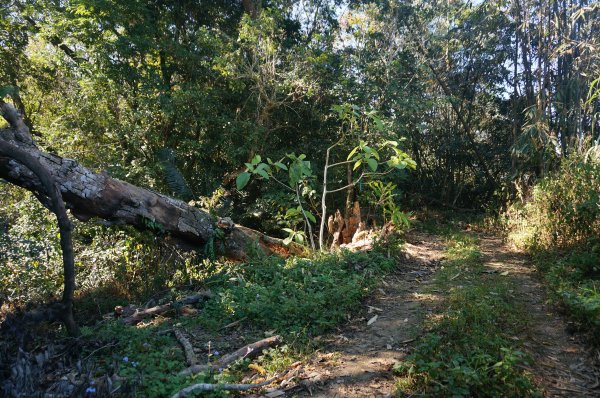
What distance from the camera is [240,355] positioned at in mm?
3387

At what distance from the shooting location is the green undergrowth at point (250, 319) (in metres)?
3.10

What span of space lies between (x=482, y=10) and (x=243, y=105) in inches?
251

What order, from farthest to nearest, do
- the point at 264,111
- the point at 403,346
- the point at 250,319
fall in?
the point at 264,111
the point at 250,319
the point at 403,346

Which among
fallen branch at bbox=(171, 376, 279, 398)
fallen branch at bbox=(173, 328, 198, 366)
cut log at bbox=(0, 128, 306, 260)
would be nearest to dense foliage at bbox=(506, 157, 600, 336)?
fallen branch at bbox=(171, 376, 279, 398)

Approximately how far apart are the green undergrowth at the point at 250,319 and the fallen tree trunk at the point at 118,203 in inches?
31.0

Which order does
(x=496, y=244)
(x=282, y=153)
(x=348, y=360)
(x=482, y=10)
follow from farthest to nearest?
(x=482, y=10), (x=282, y=153), (x=496, y=244), (x=348, y=360)

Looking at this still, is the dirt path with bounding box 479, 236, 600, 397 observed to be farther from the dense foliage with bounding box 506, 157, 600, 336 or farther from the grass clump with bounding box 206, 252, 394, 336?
the grass clump with bounding box 206, 252, 394, 336

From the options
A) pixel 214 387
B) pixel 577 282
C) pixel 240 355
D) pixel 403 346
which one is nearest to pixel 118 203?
pixel 240 355

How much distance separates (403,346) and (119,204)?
3.97 m

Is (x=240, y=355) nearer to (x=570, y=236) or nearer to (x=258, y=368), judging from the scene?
(x=258, y=368)

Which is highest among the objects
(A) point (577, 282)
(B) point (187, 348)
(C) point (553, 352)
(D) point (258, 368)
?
(B) point (187, 348)

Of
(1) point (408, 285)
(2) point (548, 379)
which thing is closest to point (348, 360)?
(2) point (548, 379)

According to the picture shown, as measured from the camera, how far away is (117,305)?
529cm

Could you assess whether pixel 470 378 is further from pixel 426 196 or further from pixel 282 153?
pixel 426 196
